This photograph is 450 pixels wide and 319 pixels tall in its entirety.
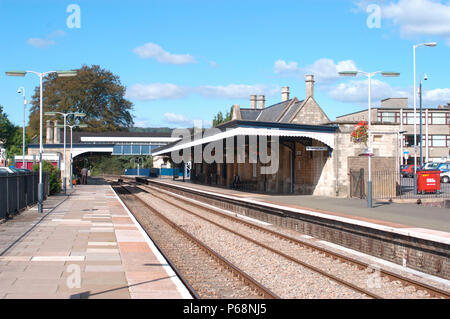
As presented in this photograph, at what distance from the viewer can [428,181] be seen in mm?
25812

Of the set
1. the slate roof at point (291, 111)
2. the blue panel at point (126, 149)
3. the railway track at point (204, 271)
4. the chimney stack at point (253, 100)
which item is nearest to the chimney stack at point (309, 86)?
the slate roof at point (291, 111)

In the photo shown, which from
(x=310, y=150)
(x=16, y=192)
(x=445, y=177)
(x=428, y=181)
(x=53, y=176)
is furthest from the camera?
(x=445, y=177)

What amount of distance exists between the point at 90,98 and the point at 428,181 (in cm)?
5910

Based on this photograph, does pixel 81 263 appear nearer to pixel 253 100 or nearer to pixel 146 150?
pixel 253 100

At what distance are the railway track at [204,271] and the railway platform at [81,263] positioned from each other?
1.75ft

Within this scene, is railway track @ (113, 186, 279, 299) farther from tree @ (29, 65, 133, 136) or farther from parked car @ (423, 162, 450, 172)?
tree @ (29, 65, 133, 136)

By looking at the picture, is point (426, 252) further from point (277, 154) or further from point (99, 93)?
point (99, 93)

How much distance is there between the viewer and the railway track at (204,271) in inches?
335

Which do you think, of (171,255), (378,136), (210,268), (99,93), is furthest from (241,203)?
(99,93)

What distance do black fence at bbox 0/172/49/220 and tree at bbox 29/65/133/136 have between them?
166 ft

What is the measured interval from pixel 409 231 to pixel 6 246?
9733 millimetres

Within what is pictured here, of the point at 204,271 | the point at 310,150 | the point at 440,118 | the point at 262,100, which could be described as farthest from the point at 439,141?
the point at 204,271

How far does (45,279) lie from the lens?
27.5ft

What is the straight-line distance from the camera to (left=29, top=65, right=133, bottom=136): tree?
238 feet
